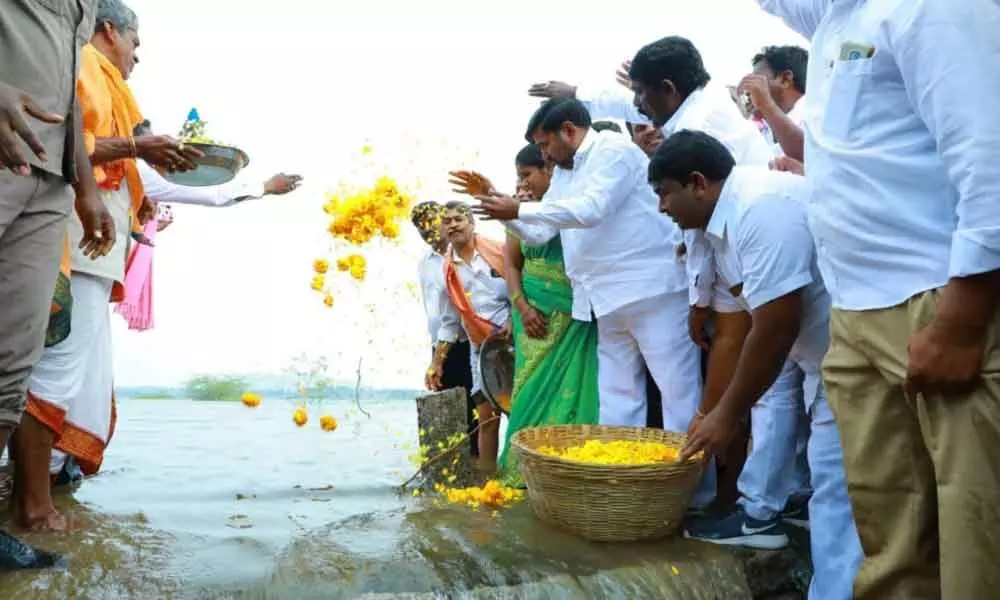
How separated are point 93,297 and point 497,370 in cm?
257

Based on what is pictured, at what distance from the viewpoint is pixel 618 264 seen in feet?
13.3

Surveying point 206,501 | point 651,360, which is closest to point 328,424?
point 206,501

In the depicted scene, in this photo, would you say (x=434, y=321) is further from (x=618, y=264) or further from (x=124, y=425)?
(x=124, y=425)

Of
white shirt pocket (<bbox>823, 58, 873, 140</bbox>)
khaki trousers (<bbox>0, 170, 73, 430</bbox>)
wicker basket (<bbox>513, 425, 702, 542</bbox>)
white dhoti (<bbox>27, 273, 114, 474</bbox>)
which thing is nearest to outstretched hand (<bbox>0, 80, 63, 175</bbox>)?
khaki trousers (<bbox>0, 170, 73, 430</bbox>)

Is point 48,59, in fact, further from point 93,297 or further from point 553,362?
point 553,362

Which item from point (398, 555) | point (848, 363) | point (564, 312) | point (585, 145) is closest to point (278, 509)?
point (398, 555)

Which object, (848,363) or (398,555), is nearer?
(848,363)

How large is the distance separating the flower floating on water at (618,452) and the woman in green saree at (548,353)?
718 mm

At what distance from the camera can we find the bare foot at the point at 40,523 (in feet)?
10.7

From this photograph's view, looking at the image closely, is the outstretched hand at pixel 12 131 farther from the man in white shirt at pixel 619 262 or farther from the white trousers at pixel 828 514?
the white trousers at pixel 828 514

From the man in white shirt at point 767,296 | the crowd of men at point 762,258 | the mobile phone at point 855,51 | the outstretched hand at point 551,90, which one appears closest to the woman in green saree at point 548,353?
the crowd of men at point 762,258

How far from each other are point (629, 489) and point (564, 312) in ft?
4.98

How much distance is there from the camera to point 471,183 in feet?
13.3

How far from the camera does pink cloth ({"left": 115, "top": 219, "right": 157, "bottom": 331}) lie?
525cm
